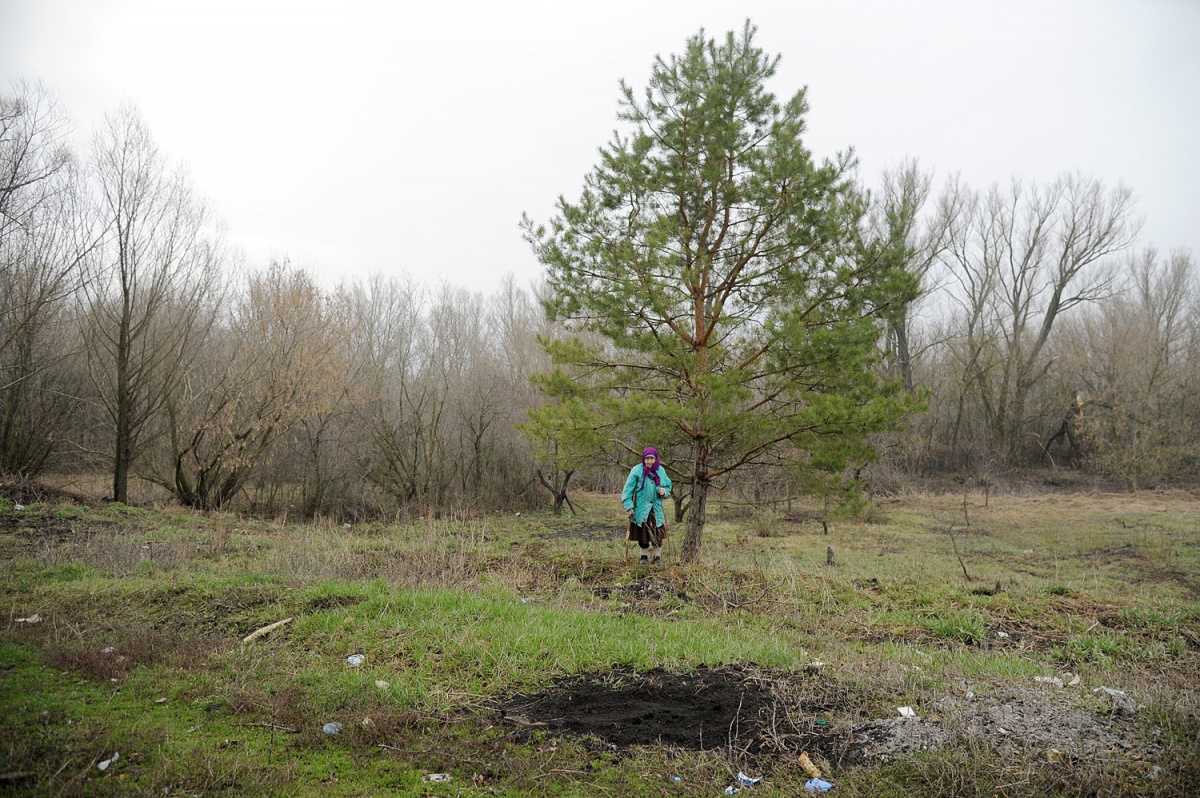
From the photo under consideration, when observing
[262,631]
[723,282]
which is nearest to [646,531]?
[723,282]

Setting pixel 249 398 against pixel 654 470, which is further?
pixel 249 398

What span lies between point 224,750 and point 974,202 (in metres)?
42.0

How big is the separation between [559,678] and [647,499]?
533 centimetres

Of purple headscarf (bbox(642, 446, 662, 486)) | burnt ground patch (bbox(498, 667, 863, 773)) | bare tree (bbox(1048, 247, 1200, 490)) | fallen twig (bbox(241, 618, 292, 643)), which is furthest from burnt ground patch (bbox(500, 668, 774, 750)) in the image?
bare tree (bbox(1048, 247, 1200, 490))

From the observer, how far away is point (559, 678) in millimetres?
5520

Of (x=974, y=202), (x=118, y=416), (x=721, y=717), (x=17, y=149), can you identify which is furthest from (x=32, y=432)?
(x=974, y=202)

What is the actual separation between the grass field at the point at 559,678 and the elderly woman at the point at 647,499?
0.70 m

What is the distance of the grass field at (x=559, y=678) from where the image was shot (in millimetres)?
3846

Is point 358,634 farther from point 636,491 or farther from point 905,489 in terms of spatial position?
point 905,489

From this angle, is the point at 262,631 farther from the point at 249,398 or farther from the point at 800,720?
the point at 249,398

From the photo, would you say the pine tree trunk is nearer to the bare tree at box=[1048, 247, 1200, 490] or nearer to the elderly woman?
the elderly woman

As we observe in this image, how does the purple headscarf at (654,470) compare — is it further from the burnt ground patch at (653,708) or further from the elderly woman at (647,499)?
the burnt ground patch at (653,708)

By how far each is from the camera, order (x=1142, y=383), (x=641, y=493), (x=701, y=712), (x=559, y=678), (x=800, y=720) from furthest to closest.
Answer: (x=1142, y=383) → (x=641, y=493) → (x=559, y=678) → (x=701, y=712) → (x=800, y=720)

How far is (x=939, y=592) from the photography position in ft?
31.9
